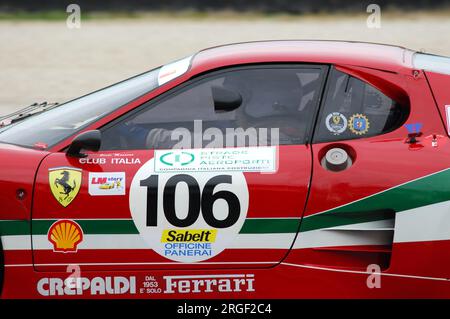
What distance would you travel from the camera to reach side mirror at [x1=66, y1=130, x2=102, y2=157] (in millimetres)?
4340

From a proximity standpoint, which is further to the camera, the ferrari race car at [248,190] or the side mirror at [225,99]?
the side mirror at [225,99]

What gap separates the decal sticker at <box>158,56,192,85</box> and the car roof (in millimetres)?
51

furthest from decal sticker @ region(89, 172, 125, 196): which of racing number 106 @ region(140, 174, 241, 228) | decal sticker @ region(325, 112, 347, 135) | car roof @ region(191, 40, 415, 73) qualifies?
decal sticker @ region(325, 112, 347, 135)

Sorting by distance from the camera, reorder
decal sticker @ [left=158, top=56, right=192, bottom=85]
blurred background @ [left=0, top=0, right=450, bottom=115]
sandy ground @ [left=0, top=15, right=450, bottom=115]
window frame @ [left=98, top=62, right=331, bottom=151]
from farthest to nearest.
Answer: blurred background @ [left=0, top=0, right=450, bottom=115] < sandy ground @ [left=0, top=15, right=450, bottom=115] < decal sticker @ [left=158, top=56, right=192, bottom=85] < window frame @ [left=98, top=62, right=331, bottom=151]

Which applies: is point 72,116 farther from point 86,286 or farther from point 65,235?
point 86,286

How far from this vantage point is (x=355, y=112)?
4371 mm

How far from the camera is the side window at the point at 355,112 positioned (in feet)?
14.3

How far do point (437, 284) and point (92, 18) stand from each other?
46.0 ft

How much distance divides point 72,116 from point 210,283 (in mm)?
1194

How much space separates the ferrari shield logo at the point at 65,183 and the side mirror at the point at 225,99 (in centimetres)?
73

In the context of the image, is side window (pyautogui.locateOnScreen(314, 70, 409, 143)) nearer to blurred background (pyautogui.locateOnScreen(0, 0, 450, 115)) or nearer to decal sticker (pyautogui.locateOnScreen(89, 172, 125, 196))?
decal sticker (pyautogui.locateOnScreen(89, 172, 125, 196))

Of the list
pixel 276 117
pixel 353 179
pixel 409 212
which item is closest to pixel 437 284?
pixel 409 212

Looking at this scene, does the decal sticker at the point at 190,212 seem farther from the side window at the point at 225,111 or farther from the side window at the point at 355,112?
the side window at the point at 355,112

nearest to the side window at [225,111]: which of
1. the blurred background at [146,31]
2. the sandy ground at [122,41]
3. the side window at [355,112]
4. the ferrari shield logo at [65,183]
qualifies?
the side window at [355,112]
